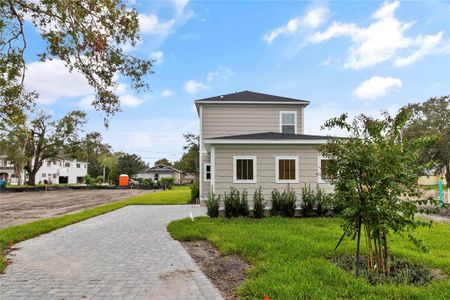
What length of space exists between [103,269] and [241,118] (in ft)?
43.0

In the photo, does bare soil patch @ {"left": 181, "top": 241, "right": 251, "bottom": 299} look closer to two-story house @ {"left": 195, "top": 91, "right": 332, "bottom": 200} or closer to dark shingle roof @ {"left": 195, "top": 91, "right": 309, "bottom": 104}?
two-story house @ {"left": 195, "top": 91, "right": 332, "bottom": 200}

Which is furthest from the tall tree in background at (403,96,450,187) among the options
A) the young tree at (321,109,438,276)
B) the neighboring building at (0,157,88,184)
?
the neighboring building at (0,157,88,184)

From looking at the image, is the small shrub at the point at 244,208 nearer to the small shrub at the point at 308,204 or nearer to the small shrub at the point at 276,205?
the small shrub at the point at 276,205

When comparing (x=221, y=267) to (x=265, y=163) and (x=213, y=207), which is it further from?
(x=265, y=163)

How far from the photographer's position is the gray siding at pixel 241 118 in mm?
17391

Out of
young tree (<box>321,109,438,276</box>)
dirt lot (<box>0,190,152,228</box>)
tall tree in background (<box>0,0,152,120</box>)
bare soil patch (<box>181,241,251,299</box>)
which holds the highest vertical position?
tall tree in background (<box>0,0,152,120</box>)

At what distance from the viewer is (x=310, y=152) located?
42.5 ft

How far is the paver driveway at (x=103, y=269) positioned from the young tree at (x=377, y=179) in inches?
100

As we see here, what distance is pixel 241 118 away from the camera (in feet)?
57.4

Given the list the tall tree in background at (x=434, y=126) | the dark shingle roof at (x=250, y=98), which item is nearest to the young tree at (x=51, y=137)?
the dark shingle roof at (x=250, y=98)

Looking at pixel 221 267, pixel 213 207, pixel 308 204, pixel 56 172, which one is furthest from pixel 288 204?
pixel 56 172

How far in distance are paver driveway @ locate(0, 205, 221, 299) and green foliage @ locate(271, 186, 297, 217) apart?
486 cm

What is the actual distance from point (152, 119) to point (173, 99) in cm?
955

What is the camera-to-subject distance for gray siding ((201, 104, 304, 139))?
1739cm
